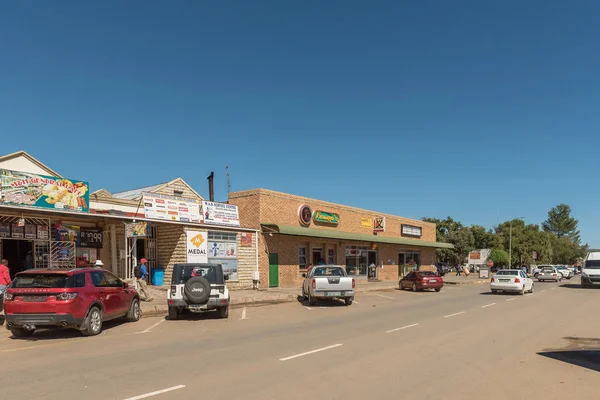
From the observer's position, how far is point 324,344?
1033cm

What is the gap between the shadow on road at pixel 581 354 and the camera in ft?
27.1

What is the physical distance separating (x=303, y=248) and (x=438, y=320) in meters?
17.8

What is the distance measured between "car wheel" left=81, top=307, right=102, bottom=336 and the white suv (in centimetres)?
297

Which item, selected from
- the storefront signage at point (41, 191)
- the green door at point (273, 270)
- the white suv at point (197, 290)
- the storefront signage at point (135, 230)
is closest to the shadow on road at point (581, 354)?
the white suv at point (197, 290)

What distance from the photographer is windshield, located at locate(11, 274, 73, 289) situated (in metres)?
11.3

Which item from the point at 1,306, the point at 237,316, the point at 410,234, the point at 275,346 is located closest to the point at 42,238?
the point at 1,306

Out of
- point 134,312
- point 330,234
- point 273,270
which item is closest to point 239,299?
point 134,312

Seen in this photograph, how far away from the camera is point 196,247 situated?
951 inches

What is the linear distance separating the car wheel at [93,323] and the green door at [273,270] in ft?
55.3

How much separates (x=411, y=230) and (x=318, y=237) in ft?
60.8

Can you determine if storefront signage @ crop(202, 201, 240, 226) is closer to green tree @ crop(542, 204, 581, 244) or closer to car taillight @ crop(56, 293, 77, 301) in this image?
car taillight @ crop(56, 293, 77, 301)

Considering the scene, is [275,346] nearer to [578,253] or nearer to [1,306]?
[1,306]

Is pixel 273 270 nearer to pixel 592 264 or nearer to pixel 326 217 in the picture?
pixel 326 217

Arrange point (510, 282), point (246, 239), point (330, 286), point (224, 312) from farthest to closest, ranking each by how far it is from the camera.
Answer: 1. point (246, 239)
2. point (510, 282)
3. point (330, 286)
4. point (224, 312)
